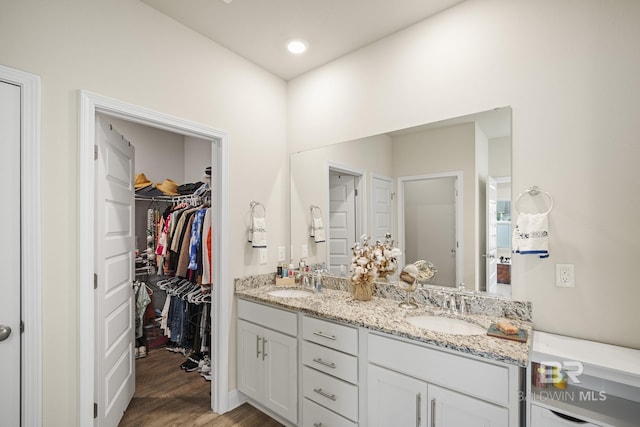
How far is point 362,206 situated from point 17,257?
78.6 inches

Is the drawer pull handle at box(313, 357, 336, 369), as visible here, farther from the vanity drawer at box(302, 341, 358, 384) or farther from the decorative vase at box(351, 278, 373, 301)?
the decorative vase at box(351, 278, 373, 301)

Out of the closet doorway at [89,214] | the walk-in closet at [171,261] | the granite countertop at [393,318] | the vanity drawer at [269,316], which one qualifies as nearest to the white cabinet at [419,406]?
the granite countertop at [393,318]

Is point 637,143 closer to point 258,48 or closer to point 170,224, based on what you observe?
point 258,48

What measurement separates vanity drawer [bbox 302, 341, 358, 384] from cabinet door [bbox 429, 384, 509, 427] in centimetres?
43

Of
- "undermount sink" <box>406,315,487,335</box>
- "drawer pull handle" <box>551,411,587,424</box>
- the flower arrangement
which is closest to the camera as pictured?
"drawer pull handle" <box>551,411,587,424</box>

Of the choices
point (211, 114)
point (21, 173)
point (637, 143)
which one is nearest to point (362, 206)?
point (211, 114)

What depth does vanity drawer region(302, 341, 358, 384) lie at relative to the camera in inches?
67.2

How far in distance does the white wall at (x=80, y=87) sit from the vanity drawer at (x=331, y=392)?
79 centimetres

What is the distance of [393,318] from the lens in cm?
171

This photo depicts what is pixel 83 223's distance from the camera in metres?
1.63

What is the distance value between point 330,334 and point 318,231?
102 centimetres

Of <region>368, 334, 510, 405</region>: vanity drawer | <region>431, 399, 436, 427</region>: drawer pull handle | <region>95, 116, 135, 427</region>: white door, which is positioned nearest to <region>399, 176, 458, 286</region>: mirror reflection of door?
<region>368, 334, 510, 405</region>: vanity drawer

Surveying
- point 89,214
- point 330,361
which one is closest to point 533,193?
point 330,361

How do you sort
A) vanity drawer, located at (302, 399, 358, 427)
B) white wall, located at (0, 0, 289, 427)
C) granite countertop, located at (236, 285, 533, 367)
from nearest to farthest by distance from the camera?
granite countertop, located at (236, 285, 533, 367)
white wall, located at (0, 0, 289, 427)
vanity drawer, located at (302, 399, 358, 427)
